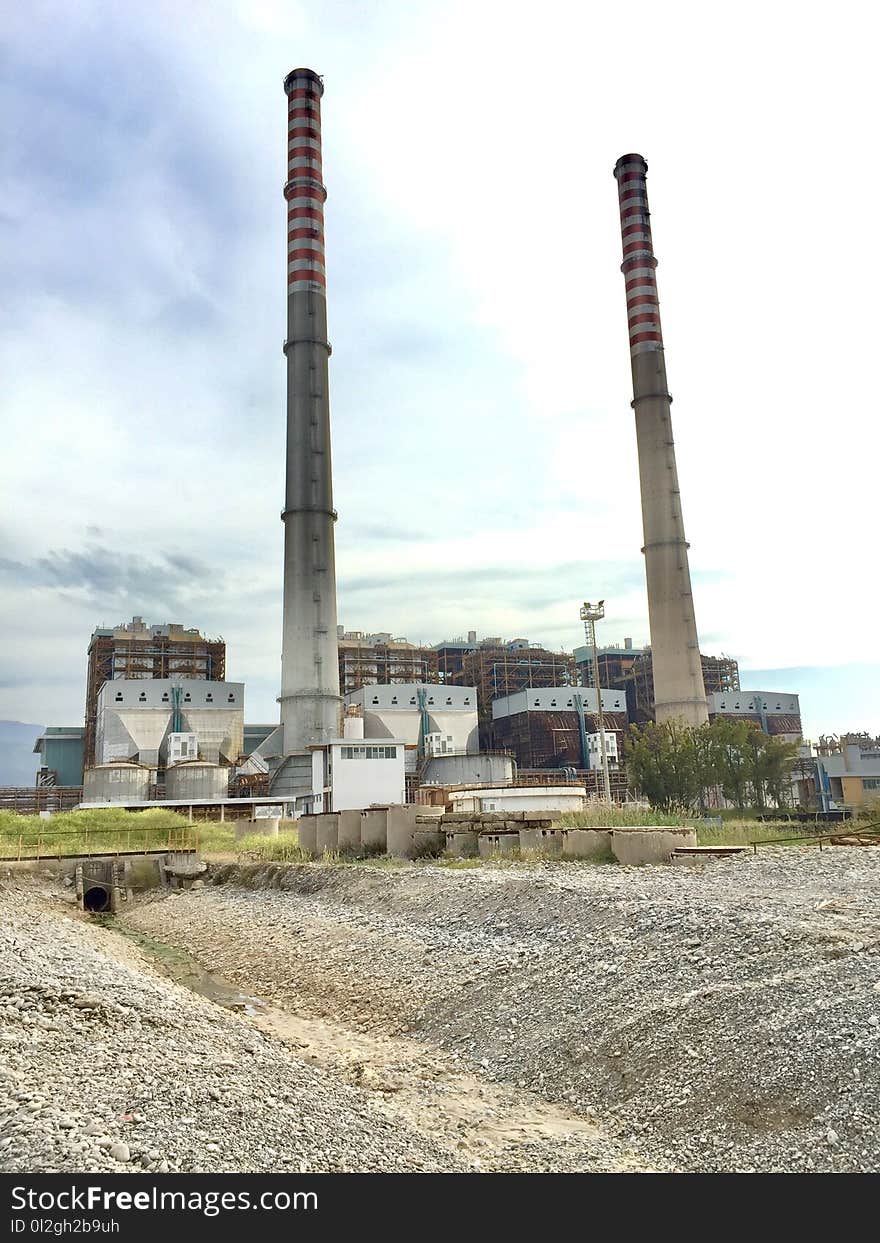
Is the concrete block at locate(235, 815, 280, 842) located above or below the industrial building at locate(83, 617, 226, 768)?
below

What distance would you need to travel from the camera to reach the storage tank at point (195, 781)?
2135 inches

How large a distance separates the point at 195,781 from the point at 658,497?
32.6 metres

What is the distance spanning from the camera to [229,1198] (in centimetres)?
531

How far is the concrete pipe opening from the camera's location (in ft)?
85.2

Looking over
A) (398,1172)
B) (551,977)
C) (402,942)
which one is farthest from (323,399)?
(398,1172)

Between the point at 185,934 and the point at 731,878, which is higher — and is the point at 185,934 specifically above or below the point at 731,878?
below

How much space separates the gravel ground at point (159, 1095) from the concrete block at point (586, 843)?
10806 mm

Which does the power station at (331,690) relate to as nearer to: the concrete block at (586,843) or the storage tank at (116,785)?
the storage tank at (116,785)

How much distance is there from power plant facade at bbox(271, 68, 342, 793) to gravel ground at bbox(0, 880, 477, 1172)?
3473 centimetres

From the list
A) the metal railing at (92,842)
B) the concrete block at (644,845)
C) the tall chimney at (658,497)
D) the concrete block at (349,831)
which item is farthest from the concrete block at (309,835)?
the tall chimney at (658,497)

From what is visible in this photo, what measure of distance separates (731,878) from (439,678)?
5808cm

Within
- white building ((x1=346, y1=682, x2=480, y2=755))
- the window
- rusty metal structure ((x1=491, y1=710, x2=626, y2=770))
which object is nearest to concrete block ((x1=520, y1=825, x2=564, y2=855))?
the window

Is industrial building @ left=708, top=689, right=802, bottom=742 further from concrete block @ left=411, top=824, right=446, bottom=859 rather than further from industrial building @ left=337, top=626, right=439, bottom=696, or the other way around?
concrete block @ left=411, top=824, right=446, bottom=859

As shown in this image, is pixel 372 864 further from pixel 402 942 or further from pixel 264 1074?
pixel 264 1074
